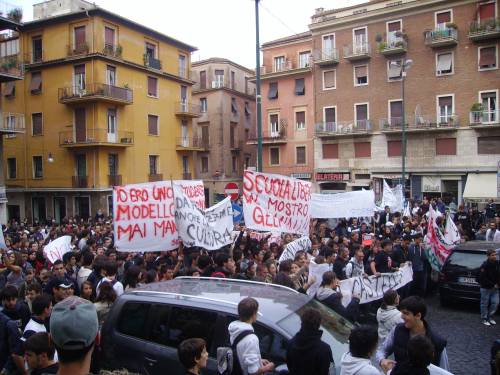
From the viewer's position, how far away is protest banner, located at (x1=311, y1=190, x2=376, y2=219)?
14797 mm

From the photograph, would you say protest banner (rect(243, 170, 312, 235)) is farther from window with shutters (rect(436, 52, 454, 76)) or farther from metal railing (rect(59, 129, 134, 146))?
window with shutters (rect(436, 52, 454, 76))

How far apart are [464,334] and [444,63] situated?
29933mm

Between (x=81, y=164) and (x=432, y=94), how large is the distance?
85.0 feet

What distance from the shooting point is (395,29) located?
35750 millimetres

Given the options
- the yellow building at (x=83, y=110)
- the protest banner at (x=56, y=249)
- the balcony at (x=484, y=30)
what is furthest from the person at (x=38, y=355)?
the balcony at (x=484, y=30)

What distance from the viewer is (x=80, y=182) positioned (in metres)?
33.6

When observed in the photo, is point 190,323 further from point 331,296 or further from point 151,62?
point 151,62

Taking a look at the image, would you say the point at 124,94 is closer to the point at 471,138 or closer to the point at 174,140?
the point at 174,140

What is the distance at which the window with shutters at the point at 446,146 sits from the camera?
33.4 m

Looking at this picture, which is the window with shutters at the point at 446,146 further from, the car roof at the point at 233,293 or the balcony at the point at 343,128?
the car roof at the point at 233,293

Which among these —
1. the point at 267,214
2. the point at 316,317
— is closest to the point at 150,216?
the point at 267,214

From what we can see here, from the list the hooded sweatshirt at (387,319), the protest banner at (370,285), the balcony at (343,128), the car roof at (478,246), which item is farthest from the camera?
the balcony at (343,128)

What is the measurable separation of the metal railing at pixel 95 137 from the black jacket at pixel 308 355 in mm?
30795

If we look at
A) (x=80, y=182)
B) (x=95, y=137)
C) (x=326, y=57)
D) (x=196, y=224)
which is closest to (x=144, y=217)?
(x=196, y=224)
